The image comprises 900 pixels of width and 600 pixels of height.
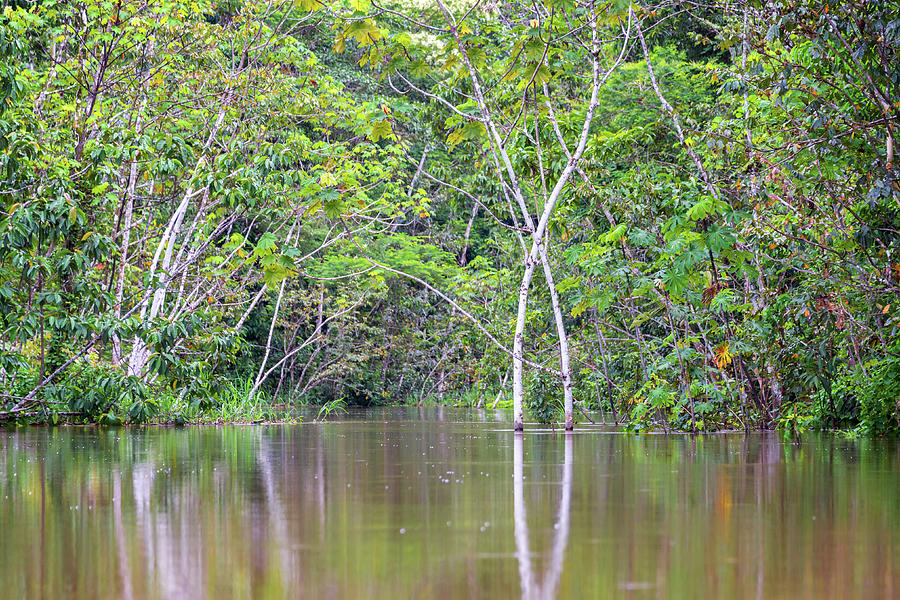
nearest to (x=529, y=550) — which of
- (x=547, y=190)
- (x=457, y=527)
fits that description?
(x=457, y=527)

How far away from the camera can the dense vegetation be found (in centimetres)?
912

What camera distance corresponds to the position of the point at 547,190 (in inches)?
486

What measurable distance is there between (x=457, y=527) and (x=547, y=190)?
906 centimetres

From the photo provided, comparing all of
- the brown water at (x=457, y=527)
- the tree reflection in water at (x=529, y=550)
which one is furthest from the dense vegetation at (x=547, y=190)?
the tree reflection in water at (x=529, y=550)

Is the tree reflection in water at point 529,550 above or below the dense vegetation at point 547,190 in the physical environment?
below

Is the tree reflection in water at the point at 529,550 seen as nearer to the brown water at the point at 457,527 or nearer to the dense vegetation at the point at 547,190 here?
the brown water at the point at 457,527

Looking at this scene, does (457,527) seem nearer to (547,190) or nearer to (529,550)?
(529,550)

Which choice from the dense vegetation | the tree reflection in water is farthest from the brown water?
the dense vegetation

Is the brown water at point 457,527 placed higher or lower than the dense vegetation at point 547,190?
lower

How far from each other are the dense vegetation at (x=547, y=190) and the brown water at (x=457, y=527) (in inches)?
109

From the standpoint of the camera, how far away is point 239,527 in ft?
12.0

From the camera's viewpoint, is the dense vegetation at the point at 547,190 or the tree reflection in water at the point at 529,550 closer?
the tree reflection in water at the point at 529,550

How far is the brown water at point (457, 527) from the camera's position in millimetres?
2588

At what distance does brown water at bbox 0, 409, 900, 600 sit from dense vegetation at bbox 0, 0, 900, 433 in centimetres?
277
